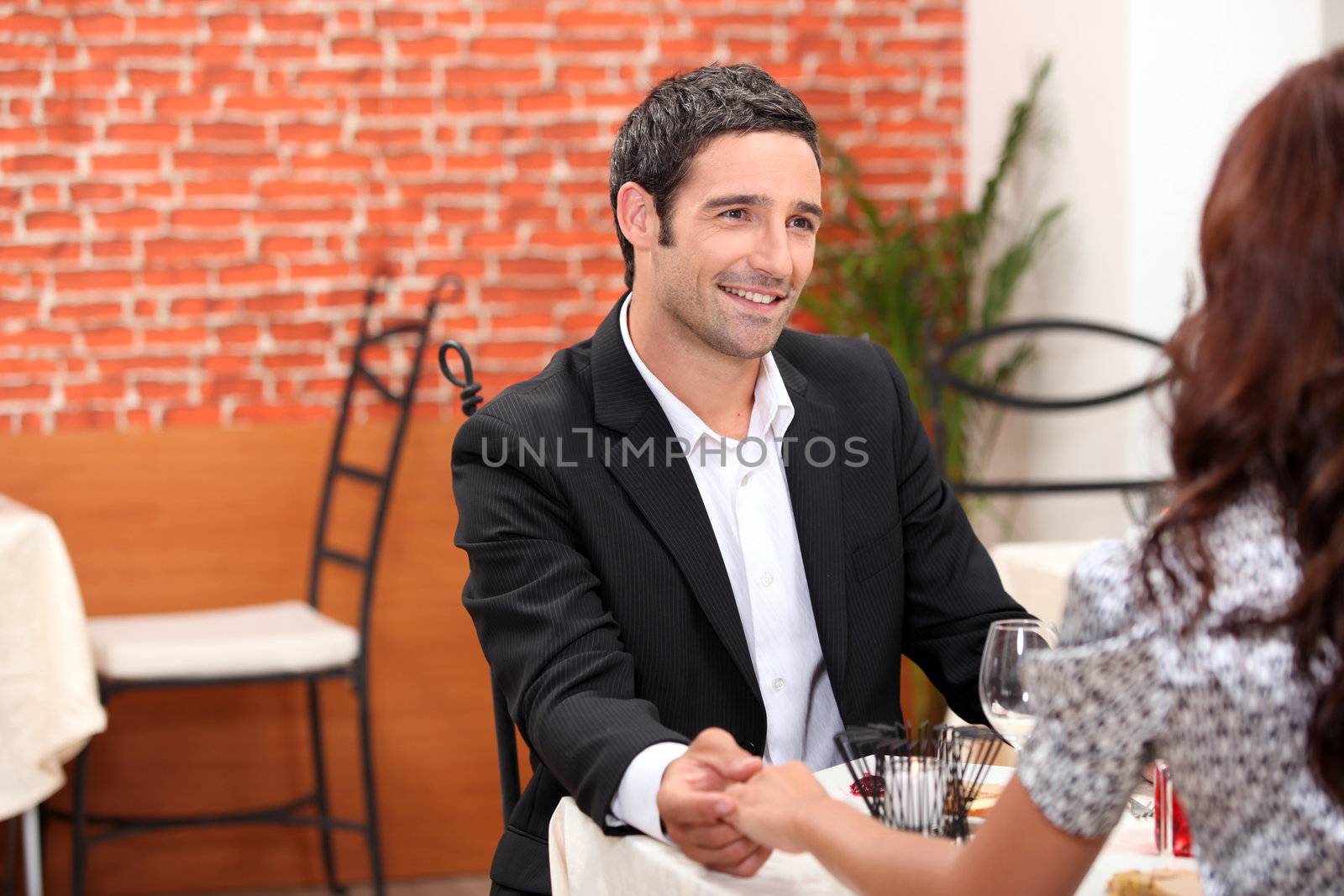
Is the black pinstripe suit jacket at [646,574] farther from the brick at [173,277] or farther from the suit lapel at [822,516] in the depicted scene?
the brick at [173,277]

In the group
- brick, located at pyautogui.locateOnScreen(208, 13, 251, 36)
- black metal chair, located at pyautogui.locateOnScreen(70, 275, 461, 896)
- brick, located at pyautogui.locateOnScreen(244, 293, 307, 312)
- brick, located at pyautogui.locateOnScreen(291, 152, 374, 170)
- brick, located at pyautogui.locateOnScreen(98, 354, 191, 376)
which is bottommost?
black metal chair, located at pyautogui.locateOnScreen(70, 275, 461, 896)

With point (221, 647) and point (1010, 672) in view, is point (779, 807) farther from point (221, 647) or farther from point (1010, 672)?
point (221, 647)

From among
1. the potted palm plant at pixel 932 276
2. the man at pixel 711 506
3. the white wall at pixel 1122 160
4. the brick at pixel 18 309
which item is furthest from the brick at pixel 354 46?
the man at pixel 711 506

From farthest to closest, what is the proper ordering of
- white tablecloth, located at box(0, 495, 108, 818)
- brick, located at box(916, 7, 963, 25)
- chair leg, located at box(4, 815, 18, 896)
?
brick, located at box(916, 7, 963, 25)
chair leg, located at box(4, 815, 18, 896)
white tablecloth, located at box(0, 495, 108, 818)

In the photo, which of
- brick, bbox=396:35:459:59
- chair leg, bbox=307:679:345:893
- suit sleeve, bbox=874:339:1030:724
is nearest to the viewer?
suit sleeve, bbox=874:339:1030:724

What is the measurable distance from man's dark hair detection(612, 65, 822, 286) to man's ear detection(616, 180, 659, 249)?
0.04 feet

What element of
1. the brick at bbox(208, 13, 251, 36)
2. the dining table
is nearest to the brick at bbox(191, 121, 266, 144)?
the brick at bbox(208, 13, 251, 36)

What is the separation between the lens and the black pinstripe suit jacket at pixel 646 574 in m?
1.45

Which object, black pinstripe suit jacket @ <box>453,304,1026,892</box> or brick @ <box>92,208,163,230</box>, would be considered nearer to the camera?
black pinstripe suit jacket @ <box>453,304,1026,892</box>

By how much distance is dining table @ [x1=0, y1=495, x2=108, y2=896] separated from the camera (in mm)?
2834

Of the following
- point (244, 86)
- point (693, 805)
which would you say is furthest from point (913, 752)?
point (244, 86)

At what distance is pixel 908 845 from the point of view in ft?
3.35

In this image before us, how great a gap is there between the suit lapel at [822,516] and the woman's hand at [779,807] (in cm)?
50

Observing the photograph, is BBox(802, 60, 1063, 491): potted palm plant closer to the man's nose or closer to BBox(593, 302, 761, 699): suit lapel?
the man's nose
